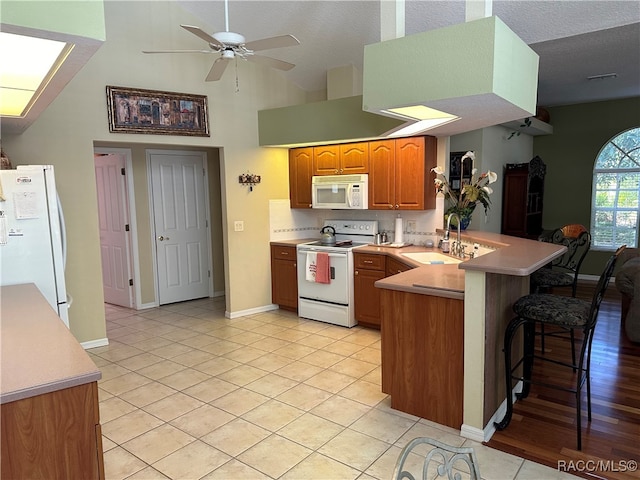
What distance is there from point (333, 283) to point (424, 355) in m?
2.19

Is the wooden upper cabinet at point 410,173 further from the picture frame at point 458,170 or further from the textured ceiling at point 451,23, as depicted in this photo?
the picture frame at point 458,170

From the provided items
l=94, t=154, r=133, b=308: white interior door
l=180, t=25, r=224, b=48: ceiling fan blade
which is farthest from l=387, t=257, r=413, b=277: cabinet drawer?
l=94, t=154, r=133, b=308: white interior door

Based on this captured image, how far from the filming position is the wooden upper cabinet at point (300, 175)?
5.47 meters

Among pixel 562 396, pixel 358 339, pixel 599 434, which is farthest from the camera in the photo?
pixel 358 339

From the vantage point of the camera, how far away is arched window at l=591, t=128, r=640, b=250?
6.79m

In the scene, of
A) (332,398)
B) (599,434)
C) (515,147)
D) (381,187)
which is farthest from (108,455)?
(515,147)

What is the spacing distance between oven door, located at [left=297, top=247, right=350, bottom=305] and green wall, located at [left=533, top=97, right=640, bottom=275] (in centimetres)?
457

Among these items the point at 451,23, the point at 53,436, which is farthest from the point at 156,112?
the point at 53,436

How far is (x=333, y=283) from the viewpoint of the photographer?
4.96m

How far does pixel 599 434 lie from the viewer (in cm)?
268

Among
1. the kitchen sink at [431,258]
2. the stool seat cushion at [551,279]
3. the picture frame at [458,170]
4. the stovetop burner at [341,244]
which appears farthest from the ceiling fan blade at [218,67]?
the picture frame at [458,170]

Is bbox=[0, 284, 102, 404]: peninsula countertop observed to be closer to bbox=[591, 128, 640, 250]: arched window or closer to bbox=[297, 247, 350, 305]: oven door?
bbox=[297, 247, 350, 305]: oven door

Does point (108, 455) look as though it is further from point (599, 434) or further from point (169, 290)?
point (169, 290)

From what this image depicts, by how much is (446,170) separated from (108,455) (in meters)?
3.98
